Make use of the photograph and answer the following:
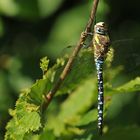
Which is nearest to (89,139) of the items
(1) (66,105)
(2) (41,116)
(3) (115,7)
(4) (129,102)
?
(2) (41,116)

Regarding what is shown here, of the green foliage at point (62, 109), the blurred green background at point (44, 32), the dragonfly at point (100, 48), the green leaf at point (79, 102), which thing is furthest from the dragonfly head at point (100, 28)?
the blurred green background at point (44, 32)

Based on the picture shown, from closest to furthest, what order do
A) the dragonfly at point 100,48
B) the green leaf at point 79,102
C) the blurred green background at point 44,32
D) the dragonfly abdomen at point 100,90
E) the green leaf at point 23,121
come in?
the green leaf at point 23,121, the dragonfly abdomen at point 100,90, the dragonfly at point 100,48, the green leaf at point 79,102, the blurred green background at point 44,32

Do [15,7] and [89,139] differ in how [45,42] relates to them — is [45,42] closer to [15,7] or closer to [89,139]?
[15,7]

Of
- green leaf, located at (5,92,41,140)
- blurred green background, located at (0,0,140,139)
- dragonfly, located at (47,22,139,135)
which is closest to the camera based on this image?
green leaf, located at (5,92,41,140)

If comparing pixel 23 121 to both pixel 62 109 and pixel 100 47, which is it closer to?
pixel 100 47

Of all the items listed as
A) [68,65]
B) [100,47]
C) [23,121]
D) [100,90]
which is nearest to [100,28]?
[100,47]

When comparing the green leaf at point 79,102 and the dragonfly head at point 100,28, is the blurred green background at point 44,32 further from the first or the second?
the dragonfly head at point 100,28

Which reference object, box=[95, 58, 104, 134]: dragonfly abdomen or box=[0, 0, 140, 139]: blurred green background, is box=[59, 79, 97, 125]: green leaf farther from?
box=[0, 0, 140, 139]: blurred green background

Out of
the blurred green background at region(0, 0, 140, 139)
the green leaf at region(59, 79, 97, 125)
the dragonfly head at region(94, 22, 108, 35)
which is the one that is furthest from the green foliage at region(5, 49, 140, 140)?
the blurred green background at region(0, 0, 140, 139)
